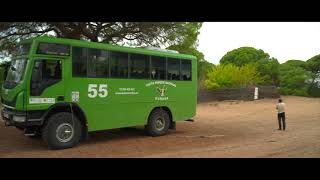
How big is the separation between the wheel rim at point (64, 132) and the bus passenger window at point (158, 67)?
435cm

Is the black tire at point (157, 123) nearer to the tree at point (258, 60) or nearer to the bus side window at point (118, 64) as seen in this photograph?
the bus side window at point (118, 64)

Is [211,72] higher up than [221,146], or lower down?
higher up

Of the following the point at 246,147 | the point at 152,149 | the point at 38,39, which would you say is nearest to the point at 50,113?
the point at 38,39

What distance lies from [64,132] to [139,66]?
4156 mm

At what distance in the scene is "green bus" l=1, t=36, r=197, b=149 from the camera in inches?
489

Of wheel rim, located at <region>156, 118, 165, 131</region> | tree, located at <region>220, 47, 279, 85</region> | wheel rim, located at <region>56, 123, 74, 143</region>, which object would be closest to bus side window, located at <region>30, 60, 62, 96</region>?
wheel rim, located at <region>56, 123, 74, 143</region>

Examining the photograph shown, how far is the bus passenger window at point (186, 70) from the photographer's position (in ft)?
Result: 57.3

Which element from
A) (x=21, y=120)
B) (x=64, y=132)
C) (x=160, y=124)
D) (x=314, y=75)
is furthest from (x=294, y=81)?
(x=21, y=120)

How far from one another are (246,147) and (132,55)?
552cm

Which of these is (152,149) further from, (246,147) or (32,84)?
(32,84)

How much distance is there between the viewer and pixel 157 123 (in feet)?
54.2

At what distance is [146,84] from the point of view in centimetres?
1577

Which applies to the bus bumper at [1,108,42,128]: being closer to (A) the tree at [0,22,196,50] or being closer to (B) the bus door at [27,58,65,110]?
(B) the bus door at [27,58,65,110]

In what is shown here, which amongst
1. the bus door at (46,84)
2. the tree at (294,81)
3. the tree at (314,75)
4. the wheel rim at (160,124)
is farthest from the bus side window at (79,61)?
the tree at (314,75)
